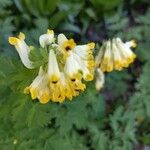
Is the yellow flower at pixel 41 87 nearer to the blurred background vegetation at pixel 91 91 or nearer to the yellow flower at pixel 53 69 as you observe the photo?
the yellow flower at pixel 53 69

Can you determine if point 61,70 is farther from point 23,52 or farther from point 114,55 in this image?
point 114,55

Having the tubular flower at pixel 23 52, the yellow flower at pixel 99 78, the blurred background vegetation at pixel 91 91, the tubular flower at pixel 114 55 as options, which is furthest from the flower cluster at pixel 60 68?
the yellow flower at pixel 99 78

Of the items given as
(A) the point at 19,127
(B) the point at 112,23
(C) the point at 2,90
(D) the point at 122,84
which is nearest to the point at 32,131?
(A) the point at 19,127

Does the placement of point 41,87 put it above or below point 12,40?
below

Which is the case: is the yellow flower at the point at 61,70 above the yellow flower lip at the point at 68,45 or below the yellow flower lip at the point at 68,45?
below

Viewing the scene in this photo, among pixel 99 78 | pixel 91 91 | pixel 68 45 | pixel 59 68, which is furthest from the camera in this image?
pixel 99 78

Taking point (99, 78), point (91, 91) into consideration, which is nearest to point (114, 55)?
point (91, 91)

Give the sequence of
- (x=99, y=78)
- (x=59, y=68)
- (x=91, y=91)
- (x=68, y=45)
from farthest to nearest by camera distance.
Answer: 1. (x=99, y=78)
2. (x=91, y=91)
3. (x=59, y=68)
4. (x=68, y=45)
